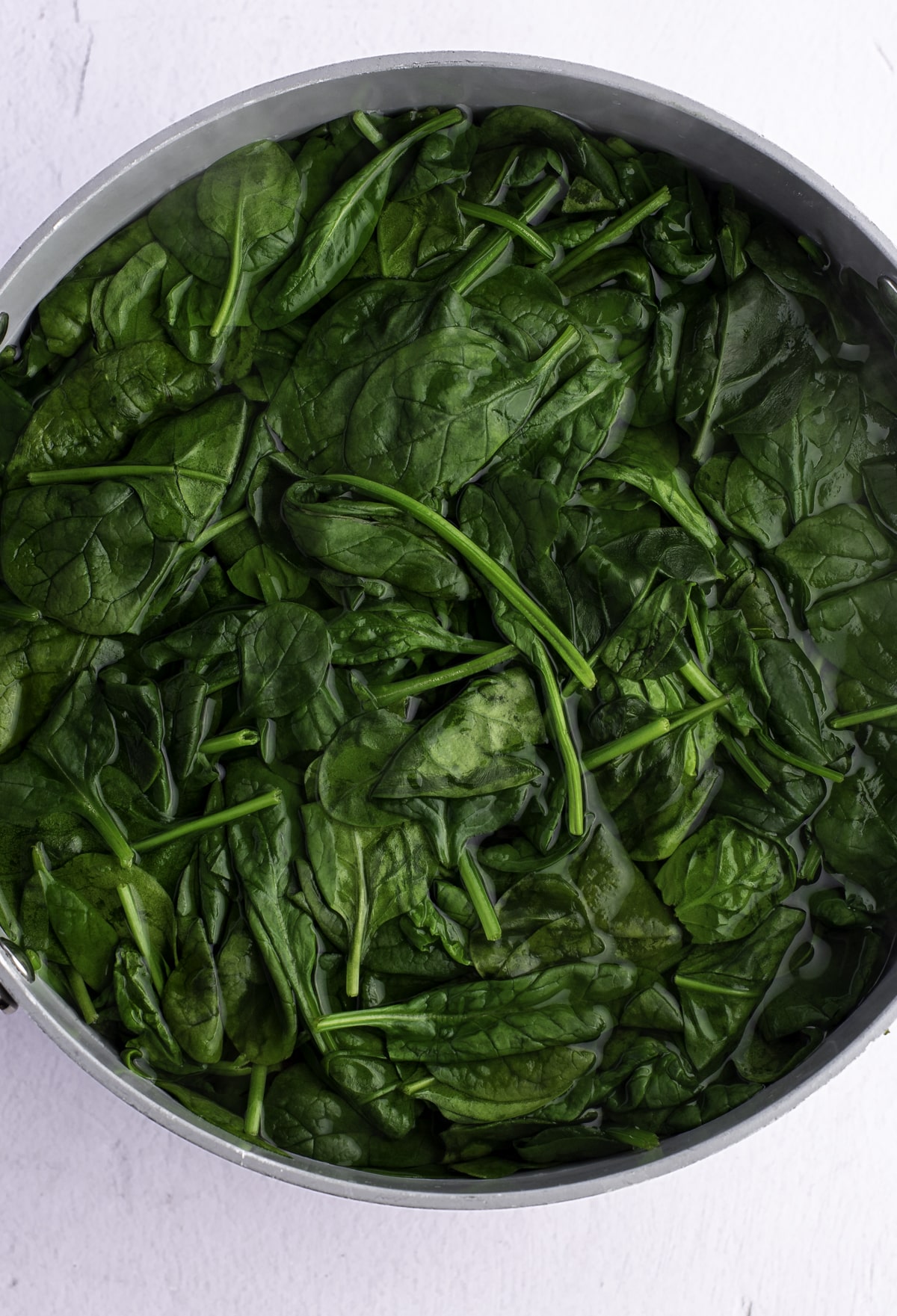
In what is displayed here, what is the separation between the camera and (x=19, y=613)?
115 centimetres

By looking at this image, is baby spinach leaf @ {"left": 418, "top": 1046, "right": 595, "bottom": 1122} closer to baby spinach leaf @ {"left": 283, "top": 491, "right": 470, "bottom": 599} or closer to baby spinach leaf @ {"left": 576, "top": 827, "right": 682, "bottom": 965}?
baby spinach leaf @ {"left": 576, "top": 827, "right": 682, "bottom": 965}

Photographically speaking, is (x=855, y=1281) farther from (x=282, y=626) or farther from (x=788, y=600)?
(x=282, y=626)

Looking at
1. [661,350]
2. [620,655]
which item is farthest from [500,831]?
[661,350]

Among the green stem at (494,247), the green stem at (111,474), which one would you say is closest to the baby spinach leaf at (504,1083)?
the green stem at (111,474)

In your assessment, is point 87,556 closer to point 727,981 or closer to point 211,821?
point 211,821

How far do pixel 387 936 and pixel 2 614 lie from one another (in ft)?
1.81

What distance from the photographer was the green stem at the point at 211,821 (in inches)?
45.1

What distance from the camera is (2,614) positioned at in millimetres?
1163

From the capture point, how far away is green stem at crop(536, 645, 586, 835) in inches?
44.9

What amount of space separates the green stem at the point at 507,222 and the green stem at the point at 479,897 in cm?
67

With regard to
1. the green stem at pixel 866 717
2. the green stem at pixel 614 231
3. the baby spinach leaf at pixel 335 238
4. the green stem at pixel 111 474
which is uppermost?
the baby spinach leaf at pixel 335 238

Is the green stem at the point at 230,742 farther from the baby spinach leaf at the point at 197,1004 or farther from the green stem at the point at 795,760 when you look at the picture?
the green stem at the point at 795,760

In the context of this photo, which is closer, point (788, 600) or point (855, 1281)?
point (788, 600)

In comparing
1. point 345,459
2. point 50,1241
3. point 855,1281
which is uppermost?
point 345,459
